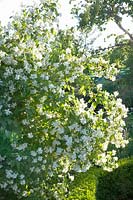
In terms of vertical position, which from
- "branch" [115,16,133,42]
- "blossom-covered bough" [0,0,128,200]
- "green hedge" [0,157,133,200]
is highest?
"branch" [115,16,133,42]

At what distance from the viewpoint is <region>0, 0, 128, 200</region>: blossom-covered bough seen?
171 inches

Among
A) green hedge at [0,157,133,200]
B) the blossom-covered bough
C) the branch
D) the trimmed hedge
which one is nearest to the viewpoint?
the blossom-covered bough

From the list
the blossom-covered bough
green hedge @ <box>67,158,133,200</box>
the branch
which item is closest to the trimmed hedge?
green hedge @ <box>67,158,133,200</box>

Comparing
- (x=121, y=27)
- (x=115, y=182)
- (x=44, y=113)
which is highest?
(x=121, y=27)

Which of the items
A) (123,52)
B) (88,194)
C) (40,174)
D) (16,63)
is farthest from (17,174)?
(123,52)

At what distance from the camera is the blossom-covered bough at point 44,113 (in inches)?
171

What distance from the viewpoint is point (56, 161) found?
183 inches

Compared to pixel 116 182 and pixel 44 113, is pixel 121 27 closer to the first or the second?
pixel 116 182

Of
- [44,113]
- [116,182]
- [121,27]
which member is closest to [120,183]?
[116,182]

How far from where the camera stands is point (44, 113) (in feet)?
14.9

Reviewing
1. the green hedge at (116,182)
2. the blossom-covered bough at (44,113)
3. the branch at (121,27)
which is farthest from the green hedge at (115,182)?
the branch at (121,27)

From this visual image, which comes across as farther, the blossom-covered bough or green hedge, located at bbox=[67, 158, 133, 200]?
green hedge, located at bbox=[67, 158, 133, 200]

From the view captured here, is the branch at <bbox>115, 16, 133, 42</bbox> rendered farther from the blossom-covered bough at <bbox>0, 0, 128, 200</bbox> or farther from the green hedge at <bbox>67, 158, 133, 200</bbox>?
the blossom-covered bough at <bbox>0, 0, 128, 200</bbox>

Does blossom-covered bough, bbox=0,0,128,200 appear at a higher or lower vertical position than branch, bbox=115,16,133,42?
lower
